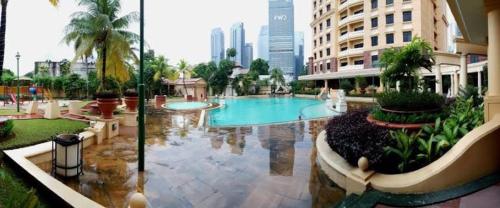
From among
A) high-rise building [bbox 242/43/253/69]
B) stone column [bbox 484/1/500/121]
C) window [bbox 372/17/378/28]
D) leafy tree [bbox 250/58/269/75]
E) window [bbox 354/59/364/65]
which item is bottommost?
stone column [bbox 484/1/500/121]

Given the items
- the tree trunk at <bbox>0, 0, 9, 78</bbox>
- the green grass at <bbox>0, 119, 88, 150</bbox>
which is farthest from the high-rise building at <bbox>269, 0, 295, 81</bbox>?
the tree trunk at <bbox>0, 0, 9, 78</bbox>

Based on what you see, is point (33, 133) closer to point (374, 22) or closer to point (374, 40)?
point (374, 40)

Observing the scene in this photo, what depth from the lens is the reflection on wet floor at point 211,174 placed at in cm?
532

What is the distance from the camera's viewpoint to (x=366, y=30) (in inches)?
1628

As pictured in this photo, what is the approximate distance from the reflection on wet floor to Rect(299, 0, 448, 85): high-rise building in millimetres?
29056

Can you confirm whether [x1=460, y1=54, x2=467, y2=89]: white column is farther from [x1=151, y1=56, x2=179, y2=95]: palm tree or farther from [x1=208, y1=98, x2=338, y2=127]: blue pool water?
[x1=151, y1=56, x2=179, y2=95]: palm tree

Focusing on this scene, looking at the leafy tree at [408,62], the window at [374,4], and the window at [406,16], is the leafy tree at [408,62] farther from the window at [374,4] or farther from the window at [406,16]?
the window at [374,4]

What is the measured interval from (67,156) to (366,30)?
4185 centimetres

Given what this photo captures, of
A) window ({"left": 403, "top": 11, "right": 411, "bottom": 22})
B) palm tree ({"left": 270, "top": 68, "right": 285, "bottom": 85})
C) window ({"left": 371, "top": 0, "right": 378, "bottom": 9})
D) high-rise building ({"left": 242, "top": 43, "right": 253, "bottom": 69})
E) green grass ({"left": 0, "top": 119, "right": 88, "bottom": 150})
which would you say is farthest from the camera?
high-rise building ({"left": 242, "top": 43, "right": 253, "bottom": 69})

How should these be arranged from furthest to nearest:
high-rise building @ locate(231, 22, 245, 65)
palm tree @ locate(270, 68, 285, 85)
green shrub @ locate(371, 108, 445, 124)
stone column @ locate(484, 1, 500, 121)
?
1. high-rise building @ locate(231, 22, 245, 65)
2. palm tree @ locate(270, 68, 285, 85)
3. green shrub @ locate(371, 108, 445, 124)
4. stone column @ locate(484, 1, 500, 121)

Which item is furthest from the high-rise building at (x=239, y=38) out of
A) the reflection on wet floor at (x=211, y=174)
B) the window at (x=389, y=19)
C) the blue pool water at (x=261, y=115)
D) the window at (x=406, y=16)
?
the reflection on wet floor at (x=211, y=174)

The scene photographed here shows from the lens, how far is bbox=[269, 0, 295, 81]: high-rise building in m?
124

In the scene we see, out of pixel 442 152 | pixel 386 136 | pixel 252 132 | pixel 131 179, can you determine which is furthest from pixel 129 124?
pixel 442 152

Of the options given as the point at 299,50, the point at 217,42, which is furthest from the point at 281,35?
the point at 217,42
